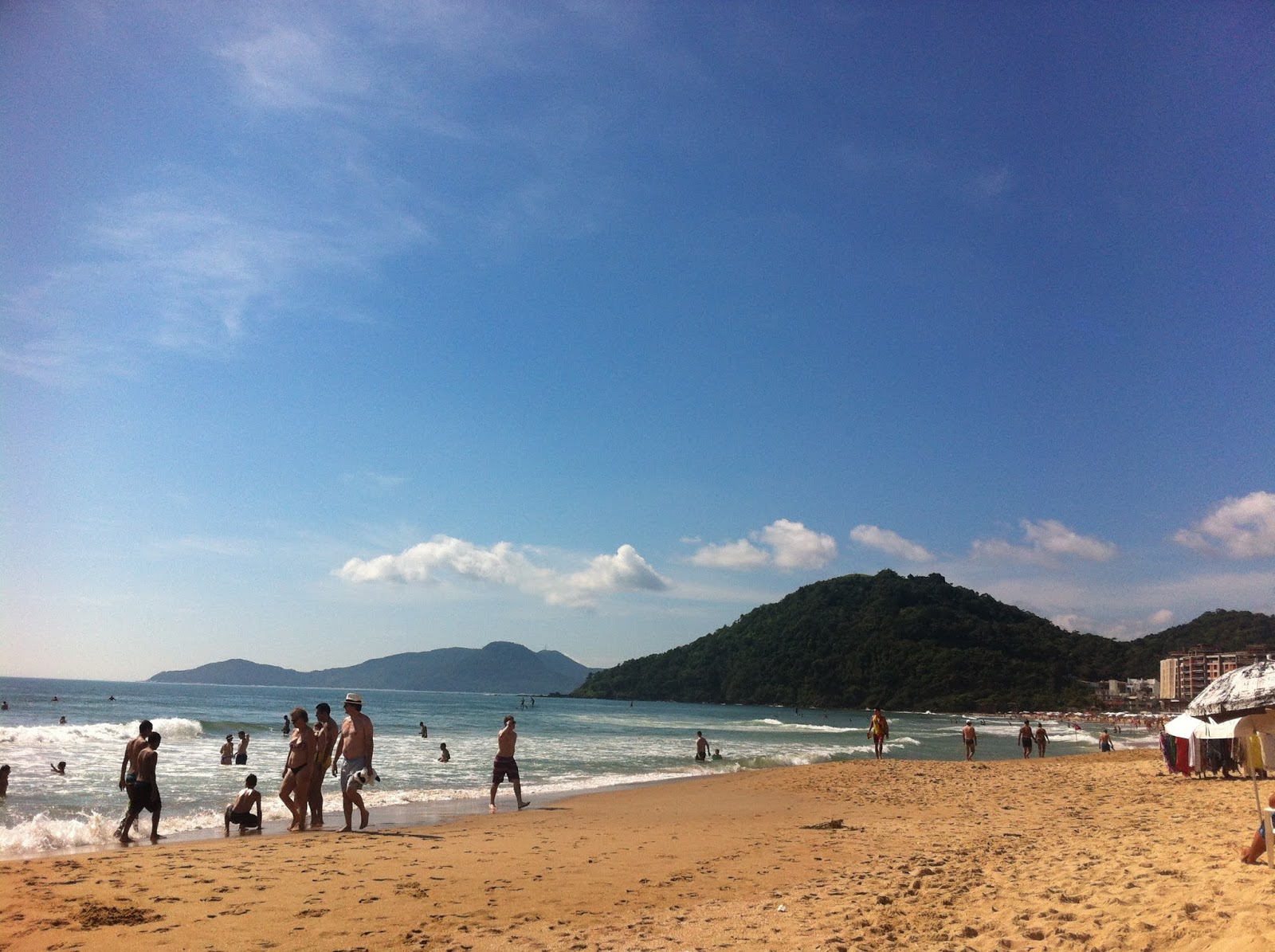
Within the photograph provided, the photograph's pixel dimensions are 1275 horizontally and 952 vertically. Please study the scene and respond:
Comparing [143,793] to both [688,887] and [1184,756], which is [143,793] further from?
[1184,756]

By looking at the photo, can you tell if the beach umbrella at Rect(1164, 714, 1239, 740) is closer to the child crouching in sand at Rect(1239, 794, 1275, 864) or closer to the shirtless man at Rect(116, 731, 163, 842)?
the child crouching in sand at Rect(1239, 794, 1275, 864)

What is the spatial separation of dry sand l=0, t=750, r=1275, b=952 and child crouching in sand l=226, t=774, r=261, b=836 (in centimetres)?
105

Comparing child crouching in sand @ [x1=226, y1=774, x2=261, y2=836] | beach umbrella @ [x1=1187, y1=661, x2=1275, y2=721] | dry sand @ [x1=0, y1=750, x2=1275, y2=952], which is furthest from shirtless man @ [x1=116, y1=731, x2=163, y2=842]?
beach umbrella @ [x1=1187, y1=661, x2=1275, y2=721]

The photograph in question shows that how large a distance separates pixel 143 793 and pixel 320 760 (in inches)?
87.7

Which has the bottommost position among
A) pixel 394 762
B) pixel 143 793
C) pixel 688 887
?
pixel 394 762

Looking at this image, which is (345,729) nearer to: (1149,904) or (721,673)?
(1149,904)

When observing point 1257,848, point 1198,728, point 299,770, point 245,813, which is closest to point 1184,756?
point 1198,728

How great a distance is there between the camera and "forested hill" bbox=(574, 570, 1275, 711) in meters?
117

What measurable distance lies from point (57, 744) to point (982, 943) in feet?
111

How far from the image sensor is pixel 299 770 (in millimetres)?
11672

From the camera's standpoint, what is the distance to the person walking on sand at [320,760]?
460 inches

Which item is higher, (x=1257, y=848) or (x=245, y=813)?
(x=1257, y=848)

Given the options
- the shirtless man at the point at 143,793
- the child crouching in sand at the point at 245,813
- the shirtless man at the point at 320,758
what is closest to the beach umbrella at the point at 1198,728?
the shirtless man at the point at 320,758

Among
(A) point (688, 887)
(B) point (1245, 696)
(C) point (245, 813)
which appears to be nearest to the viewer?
(A) point (688, 887)
